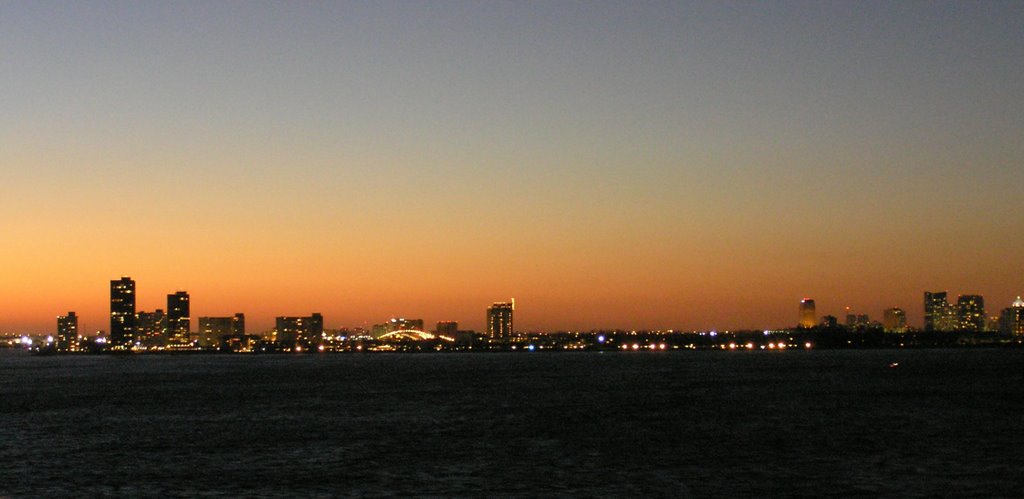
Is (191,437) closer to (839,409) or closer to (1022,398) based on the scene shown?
(839,409)

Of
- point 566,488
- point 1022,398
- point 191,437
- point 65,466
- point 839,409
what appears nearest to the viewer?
point 566,488

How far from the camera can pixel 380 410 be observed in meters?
77.9

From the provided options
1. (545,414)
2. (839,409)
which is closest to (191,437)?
(545,414)

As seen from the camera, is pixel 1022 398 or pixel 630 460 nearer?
pixel 630 460

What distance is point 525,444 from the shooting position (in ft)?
177

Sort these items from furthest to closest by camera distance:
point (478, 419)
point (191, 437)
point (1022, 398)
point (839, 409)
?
point (1022, 398), point (839, 409), point (478, 419), point (191, 437)

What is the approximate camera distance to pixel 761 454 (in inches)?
1929

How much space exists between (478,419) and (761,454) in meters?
23.8

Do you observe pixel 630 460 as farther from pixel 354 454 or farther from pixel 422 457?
pixel 354 454

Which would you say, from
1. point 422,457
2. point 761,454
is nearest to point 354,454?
point 422,457

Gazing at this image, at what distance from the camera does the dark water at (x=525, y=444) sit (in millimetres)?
40250

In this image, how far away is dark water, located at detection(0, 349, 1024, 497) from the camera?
40.2 m

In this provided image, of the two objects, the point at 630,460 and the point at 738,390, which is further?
the point at 738,390

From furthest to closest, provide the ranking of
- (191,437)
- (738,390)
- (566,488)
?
(738,390) → (191,437) → (566,488)
